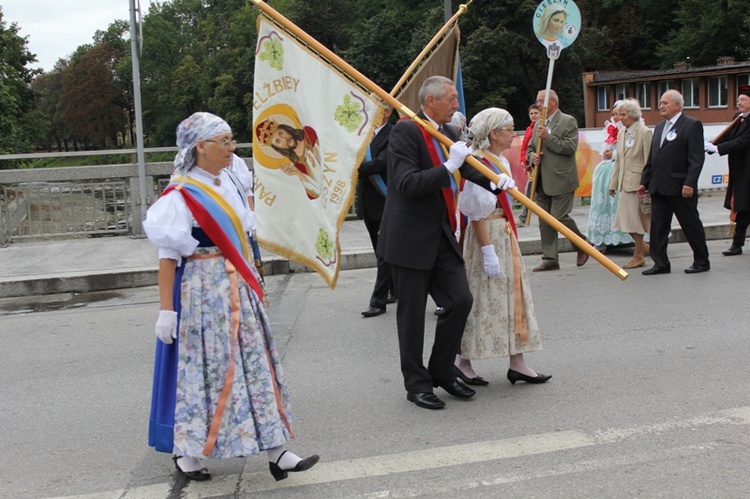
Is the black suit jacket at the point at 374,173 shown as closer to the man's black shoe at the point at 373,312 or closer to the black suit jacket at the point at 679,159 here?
the man's black shoe at the point at 373,312

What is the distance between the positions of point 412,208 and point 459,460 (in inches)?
59.7

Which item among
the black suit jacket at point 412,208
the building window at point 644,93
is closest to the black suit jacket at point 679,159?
the black suit jacket at point 412,208

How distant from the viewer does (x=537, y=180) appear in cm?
998

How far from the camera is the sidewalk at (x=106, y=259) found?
32.7 ft

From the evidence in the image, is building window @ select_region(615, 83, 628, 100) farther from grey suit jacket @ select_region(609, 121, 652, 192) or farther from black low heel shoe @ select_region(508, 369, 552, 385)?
black low heel shoe @ select_region(508, 369, 552, 385)

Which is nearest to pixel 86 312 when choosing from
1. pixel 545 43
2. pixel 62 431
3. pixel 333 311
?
pixel 333 311

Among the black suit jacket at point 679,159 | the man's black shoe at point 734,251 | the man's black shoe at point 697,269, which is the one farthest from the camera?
the man's black shoe at point 734,251

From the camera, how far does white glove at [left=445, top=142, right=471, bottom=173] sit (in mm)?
4773

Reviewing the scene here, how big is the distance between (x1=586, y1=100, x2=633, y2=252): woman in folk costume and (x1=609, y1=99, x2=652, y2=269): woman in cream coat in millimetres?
560

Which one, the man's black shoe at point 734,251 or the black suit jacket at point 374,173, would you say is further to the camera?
the man's black shoe at point 734,251

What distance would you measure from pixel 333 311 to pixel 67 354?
7.90 feet

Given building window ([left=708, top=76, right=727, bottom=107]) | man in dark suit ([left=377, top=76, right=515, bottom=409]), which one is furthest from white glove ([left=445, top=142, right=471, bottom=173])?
building window ([left=708, top=76, right=727, bottom=107])

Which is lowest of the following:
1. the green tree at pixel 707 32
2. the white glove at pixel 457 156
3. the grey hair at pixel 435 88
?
the white glove at pixel 457 156

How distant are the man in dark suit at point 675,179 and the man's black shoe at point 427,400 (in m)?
4.85
